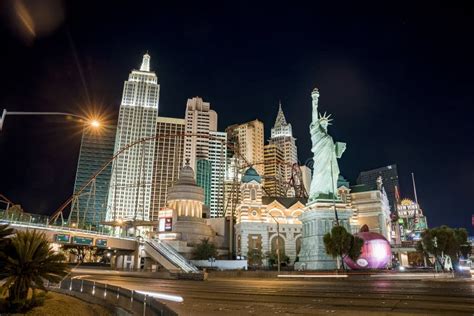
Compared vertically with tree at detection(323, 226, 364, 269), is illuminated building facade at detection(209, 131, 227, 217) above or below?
above

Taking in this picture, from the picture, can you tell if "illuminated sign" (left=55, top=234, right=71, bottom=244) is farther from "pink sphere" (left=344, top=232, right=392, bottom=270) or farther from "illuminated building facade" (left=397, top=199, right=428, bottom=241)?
"illuminated building facade" (left=397, top=199, right=428, bottom=241)

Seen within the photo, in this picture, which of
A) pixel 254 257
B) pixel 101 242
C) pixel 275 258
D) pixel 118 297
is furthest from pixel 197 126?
pixel 118 297

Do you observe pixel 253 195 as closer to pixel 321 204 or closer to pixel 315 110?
pixel 321 204

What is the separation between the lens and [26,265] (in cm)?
1444

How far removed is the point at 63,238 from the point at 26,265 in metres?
40.8

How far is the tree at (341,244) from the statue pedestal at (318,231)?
19.4 metres

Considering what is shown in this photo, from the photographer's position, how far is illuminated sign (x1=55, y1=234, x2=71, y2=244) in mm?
49938

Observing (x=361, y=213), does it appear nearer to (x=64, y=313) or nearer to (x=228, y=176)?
(x=228, y=176)

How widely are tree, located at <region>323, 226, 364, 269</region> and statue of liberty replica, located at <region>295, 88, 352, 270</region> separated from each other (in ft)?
66.4

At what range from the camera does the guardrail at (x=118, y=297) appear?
1084cm

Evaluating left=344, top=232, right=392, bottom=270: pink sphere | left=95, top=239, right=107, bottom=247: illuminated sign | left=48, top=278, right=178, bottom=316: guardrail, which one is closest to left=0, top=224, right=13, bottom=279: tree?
left=48, top=278, right=178, bottom=316: guardrail

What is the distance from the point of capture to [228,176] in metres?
166

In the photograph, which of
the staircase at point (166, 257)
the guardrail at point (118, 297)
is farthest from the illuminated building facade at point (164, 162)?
the guardrail at point (118, 297)

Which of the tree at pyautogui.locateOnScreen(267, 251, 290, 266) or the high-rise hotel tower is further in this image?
the high-rise hotel tower
